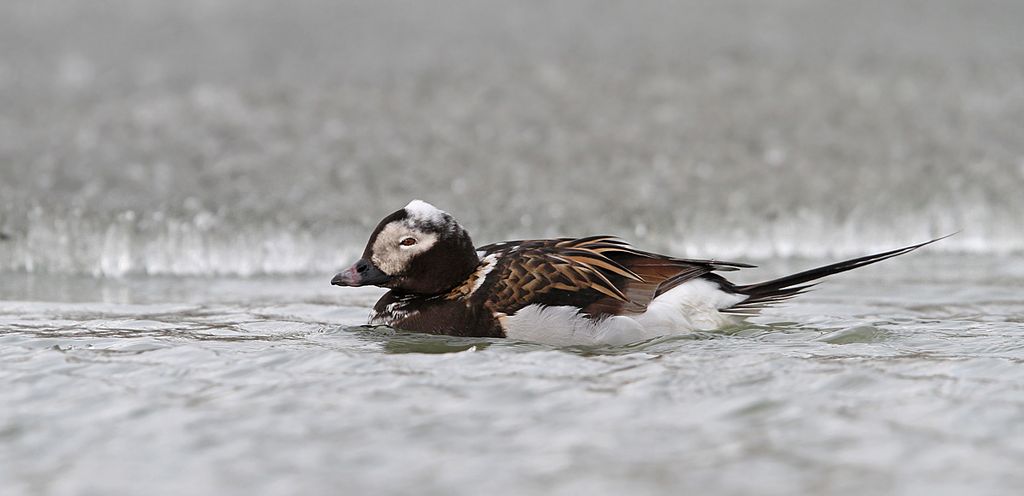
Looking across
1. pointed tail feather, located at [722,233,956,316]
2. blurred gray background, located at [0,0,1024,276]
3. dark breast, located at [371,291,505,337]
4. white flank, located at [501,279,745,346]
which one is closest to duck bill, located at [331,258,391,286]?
dark breast, located at [371,291,505,337]

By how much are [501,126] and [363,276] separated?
8.89 meters

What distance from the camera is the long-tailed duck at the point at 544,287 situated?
801 cm

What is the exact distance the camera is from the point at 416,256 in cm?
852

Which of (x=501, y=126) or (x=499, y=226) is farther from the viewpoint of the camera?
(x=501, y=126)

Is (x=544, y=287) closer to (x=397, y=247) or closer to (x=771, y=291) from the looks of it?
(x=397, y=247)

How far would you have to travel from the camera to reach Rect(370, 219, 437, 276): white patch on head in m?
8.53

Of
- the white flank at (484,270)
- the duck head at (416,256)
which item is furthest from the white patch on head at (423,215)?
the white flank at (484,270)

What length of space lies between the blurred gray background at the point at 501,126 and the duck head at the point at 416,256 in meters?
4.77

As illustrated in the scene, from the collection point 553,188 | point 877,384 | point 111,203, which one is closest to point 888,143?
point 553,188

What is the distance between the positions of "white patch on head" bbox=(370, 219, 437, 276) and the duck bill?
1.3 inches

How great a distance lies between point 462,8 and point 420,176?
20.2 feet

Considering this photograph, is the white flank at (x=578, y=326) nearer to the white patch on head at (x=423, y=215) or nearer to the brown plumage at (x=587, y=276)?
the brown plumage at (x=587, y=276)

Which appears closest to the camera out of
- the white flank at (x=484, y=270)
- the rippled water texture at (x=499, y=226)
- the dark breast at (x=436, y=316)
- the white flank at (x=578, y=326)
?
the rippled water texture at (x=499, y=226)

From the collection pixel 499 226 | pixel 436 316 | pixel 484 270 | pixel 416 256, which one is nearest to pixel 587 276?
pixel 484 270
